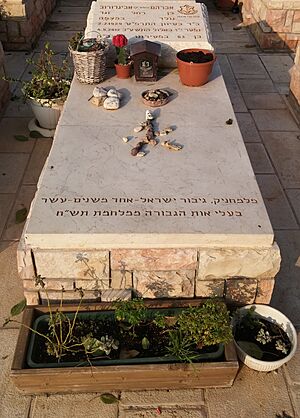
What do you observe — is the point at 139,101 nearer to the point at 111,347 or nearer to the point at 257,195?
the point at 257,195

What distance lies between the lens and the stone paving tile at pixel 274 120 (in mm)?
6296

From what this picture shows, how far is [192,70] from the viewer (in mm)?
5242

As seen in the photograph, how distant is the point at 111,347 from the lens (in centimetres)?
321

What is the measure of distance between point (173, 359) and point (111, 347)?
418 millimetres

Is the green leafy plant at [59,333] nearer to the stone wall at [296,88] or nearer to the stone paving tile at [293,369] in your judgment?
the stone paving tile at [293,369]

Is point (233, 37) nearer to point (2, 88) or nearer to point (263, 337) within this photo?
point (2, 88)

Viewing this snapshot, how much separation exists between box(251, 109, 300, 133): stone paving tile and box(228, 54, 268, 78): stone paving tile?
1.35 meters

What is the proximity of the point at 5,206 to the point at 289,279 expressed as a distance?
283 cm

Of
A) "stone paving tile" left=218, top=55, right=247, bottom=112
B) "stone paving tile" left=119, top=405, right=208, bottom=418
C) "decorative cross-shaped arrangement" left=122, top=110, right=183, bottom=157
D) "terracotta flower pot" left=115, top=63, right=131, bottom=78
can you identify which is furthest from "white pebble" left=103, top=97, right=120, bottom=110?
"stone paving tile" left=119, top=405, right=208, bottom=418

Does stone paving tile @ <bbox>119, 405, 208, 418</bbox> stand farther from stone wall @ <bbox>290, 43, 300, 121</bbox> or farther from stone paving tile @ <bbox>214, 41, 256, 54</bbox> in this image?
stone paving tile @ <bbox>214, 41, 256, 54</bbox>

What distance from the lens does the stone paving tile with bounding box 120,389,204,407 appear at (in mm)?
3184

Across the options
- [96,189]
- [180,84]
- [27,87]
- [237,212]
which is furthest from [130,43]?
[237,212]

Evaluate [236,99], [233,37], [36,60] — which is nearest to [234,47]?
[233,37]

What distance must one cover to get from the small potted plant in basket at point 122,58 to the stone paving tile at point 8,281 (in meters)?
2.34
